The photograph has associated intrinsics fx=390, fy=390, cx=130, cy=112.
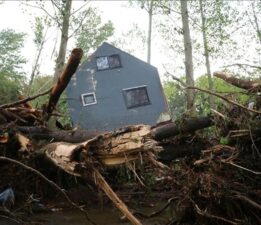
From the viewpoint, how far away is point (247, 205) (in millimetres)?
4238

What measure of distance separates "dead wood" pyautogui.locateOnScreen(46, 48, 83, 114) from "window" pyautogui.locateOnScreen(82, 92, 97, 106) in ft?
39.1

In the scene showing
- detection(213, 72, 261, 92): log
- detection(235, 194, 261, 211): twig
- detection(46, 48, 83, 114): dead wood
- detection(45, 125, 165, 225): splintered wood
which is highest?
detection(46, 48, 83, 114): dead wood

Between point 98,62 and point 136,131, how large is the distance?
53.5ft

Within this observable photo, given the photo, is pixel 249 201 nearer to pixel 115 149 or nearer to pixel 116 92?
pixel 115 149

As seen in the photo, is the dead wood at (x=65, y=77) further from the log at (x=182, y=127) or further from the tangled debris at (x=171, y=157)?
the log at (x=182, y=127)

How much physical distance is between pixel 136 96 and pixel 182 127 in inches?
519

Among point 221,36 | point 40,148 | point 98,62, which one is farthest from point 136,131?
point 98,62

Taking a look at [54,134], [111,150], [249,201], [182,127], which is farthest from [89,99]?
[111,150]

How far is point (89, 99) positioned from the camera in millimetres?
18984

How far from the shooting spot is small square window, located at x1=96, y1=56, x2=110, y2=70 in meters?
19.7

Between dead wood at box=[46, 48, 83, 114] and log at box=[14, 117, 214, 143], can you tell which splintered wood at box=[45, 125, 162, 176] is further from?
log at box=[14, 117, 214, 143]

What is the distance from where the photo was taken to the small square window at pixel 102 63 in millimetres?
19688

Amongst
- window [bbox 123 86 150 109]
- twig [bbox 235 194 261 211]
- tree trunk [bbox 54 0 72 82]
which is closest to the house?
window [bbox 123 86 150 109]

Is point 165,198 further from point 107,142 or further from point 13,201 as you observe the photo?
point 107,142
